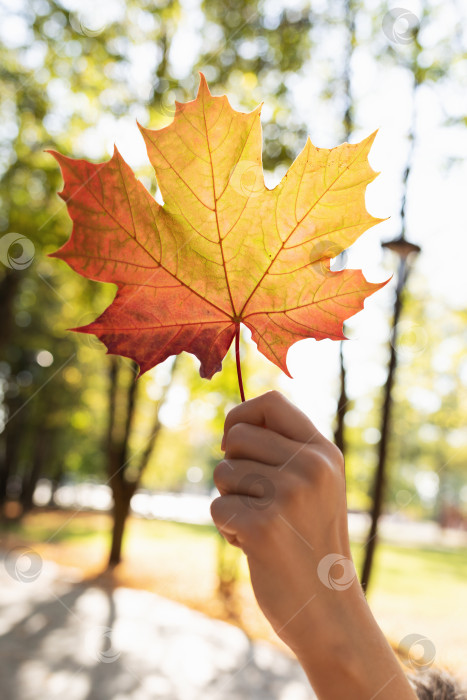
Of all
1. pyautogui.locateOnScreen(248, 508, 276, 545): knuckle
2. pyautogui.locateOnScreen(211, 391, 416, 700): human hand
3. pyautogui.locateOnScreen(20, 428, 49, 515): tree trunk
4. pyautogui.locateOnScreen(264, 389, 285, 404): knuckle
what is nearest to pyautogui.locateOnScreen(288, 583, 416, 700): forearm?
pyautogui.locateOnScreen(211, 391, 416, 700): human hand

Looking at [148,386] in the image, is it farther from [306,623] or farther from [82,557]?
[306,623]

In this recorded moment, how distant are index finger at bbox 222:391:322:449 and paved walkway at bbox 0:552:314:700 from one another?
537 centimetres

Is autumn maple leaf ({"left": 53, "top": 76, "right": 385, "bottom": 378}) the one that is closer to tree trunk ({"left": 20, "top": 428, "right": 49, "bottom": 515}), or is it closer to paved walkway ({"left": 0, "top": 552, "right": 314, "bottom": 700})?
paved walkway ({"left": 0, "top": 552, "right": 314, "bottom": 700})

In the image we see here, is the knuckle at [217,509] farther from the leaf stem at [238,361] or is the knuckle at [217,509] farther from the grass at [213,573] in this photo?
the grass at [213,573]

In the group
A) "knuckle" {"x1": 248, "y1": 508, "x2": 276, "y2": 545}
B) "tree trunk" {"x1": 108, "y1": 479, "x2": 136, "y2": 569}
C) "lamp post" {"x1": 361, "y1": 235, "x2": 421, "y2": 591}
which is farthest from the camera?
"tree trunk" {"x1": 108, "y1": 479, "x2": 136, "y2": 569}

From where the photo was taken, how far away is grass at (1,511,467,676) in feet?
26.6

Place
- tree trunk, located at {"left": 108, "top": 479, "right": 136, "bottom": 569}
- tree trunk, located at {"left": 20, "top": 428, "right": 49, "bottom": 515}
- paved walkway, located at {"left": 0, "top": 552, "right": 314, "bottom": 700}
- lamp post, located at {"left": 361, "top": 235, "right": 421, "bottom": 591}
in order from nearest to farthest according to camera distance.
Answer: lamp post, located at {"left": 361, "top": 235, "right": 421, "bottom": 591}
paved walkway, located at {"left": 0, "top": 552, "right": 314, "bottom": 700}
tree trunk, located at {"left": 108, "top": 479, "right": 136, "bottom": 569}
tree trunk, located at {"left": 20, "top": 428, "right": 49, "bottom": 515}

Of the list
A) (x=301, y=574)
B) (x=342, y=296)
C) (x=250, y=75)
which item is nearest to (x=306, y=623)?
(x=301, y=574)

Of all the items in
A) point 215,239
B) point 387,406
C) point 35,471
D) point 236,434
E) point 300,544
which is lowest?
point 35,471

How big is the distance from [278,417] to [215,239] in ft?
0.81

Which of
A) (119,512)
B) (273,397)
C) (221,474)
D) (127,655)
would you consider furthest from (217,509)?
(119,512)

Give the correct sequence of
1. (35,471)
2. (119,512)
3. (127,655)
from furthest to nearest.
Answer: (35,471), (119,512), (127,655)

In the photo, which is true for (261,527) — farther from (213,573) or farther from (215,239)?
(213,573)

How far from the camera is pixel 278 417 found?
25.8 inches
